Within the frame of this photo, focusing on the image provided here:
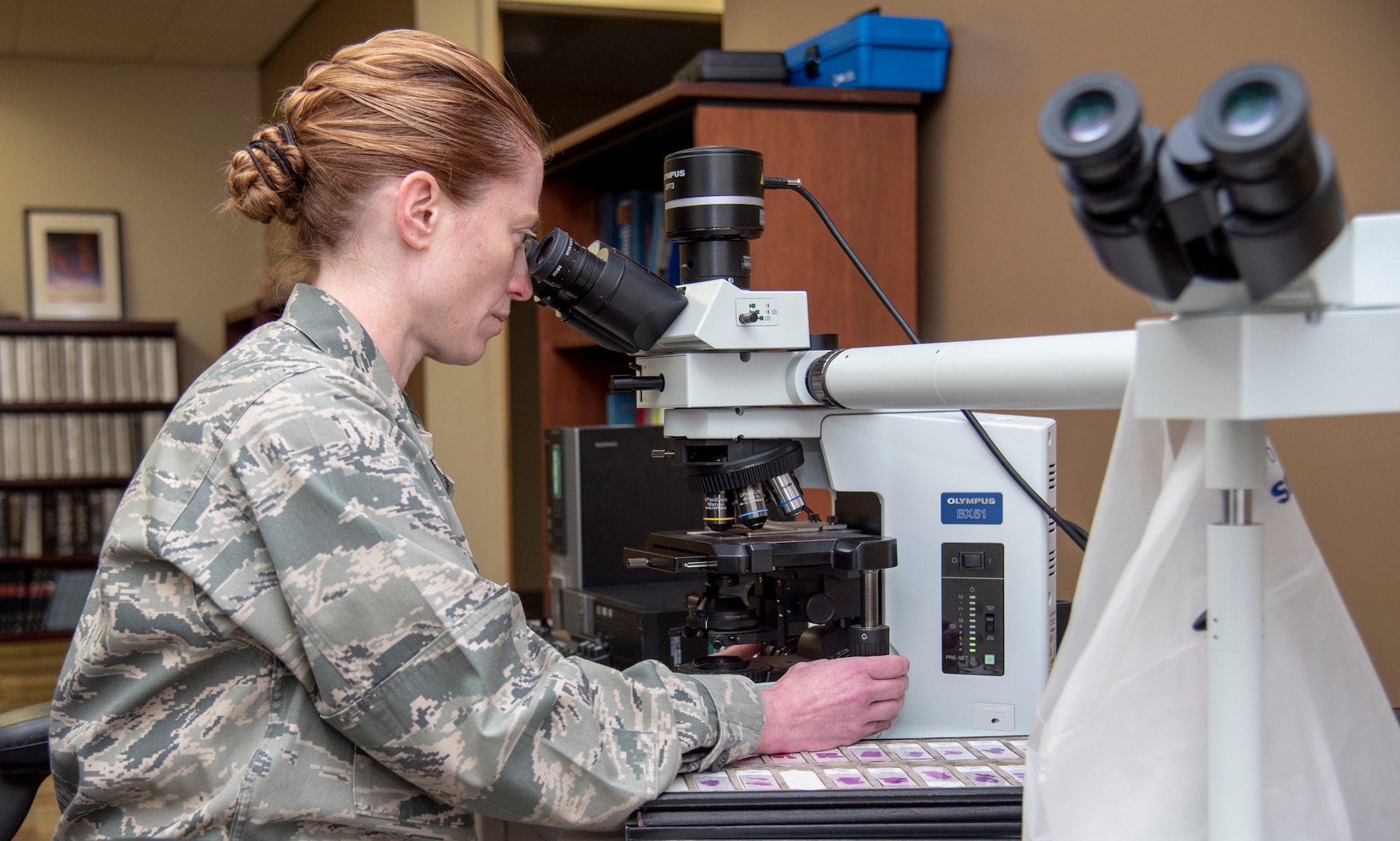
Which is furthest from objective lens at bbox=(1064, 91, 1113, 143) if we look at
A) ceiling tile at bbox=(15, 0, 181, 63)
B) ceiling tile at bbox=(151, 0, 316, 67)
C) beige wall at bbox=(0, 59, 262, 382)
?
beige wall at bbox=(0, 59, 262, 382)

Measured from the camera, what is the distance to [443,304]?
1040mm

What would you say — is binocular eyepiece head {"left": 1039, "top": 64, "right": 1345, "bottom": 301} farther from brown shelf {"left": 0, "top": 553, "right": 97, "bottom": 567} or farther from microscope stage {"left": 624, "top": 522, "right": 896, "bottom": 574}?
brown shelf {"left": 0, "top": 553, "right": 97, "bottom": 567}

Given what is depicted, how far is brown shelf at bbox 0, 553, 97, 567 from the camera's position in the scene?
182 inches

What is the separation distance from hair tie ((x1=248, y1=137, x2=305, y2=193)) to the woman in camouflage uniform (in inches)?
1.9

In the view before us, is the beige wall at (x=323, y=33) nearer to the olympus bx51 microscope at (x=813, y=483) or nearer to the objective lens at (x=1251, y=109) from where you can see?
the olympus bx51 microscope at (x=813, y=483)

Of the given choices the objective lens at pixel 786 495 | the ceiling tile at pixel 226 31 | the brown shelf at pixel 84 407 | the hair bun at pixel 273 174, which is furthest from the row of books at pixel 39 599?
the objective lens at pixel 786 495

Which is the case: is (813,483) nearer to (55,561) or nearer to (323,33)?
(323,33)

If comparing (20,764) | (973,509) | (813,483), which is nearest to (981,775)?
(973,509)

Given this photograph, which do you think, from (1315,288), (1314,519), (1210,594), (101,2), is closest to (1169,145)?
(1315,288)

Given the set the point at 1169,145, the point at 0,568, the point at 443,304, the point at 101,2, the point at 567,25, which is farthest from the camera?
the point at 0,568

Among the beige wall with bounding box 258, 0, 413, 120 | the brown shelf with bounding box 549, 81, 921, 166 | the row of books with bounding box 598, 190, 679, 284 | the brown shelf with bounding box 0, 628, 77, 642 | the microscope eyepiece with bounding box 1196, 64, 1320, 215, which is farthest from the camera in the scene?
the brown shelf with bounding box 0, 628, 77, 642

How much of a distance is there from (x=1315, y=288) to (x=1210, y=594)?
0.16 metres

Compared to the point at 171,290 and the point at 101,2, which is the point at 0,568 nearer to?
the point at 171,290

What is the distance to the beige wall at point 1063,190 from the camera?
3.73 feet
